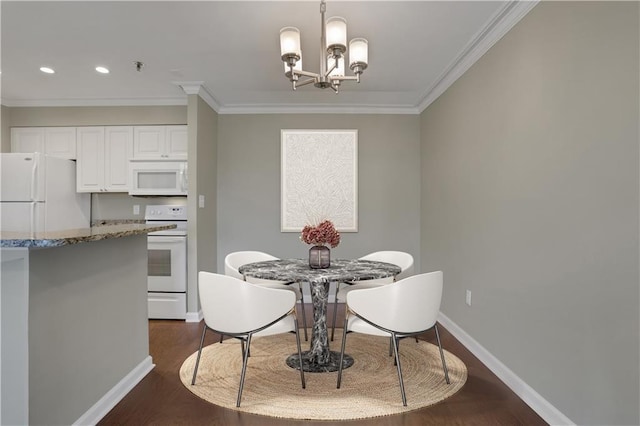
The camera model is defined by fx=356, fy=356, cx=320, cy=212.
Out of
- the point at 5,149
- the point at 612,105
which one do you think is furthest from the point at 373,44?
the point at 5,149

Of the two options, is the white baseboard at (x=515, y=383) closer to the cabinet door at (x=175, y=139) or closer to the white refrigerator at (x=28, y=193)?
the cabinet door at (x=175, y=139)

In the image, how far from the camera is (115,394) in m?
2.07

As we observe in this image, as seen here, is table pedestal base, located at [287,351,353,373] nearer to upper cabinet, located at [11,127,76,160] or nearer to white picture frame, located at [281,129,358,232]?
white picture frame, located at [281,129,358,232]

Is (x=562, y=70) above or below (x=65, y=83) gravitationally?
below

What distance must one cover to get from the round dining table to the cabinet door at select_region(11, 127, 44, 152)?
134 inches

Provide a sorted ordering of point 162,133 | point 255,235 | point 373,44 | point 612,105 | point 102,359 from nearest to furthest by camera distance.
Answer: point 612,105 < point 102,359 < point 373,44 < point 162,133 < point 255,235

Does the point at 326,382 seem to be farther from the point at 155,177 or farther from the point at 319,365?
the point at 155,177

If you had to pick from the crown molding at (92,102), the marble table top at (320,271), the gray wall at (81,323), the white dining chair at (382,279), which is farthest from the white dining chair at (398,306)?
the crown molding at (92,102)

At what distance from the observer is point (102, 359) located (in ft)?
6.48

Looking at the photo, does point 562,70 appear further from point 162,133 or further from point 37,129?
point 37,129

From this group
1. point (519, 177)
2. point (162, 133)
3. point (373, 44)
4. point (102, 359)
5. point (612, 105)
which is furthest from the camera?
point (162, 133)

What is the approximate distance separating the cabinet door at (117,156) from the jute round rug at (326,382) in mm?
2303

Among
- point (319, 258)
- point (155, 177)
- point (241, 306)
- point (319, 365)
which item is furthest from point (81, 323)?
point (155, 177)

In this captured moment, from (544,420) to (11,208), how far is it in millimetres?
4639
